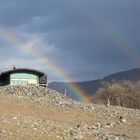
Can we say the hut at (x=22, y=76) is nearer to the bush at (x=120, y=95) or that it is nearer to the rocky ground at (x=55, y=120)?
the bush at (x=120, y=95)

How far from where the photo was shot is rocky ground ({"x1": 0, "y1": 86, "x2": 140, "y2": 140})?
25.3 m

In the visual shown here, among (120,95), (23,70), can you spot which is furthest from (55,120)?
(120,95)

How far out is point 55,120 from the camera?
33.2m

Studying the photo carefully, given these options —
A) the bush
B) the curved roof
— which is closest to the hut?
the curved roof

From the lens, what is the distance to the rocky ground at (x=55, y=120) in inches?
995

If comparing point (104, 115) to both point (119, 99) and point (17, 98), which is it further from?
point (119, 99)

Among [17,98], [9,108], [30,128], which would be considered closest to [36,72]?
[17,98]

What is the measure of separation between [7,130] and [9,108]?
12.2 m

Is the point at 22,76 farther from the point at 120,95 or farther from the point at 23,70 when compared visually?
the point at 120,95

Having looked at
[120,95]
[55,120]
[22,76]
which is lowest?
[55,120]

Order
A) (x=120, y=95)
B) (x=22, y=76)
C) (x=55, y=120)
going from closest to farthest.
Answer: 1. (x=55, y=120)
2. (x=22, y=76)
3. (x=120, y=95)

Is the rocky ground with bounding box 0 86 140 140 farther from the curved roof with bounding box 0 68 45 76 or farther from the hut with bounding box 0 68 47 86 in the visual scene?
the hut with bounding box 0 68 47 86

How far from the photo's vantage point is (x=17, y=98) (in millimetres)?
42688

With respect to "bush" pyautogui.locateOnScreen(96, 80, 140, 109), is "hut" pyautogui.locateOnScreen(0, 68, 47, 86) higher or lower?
higher
